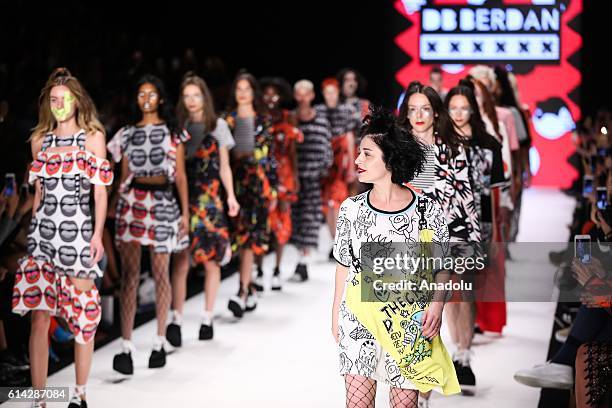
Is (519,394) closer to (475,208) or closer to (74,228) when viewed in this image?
(475,208)

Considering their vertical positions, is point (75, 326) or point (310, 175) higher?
point (310, 175)

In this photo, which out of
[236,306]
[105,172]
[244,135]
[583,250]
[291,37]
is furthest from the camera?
[291,37]

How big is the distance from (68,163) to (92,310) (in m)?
0.59

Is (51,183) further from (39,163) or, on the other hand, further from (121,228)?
(121,228)

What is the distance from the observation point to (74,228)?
4180 mm

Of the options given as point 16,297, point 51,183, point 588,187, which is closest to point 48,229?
point 51,183

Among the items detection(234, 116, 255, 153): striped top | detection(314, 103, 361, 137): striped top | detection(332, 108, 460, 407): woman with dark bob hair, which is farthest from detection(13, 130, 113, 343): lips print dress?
detection(314, 103, 361, 137): striped top

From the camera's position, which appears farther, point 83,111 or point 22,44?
point 22,44

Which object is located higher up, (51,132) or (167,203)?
(51,132)

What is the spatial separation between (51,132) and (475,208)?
179cm

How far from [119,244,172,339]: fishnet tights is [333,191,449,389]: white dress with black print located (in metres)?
2.12

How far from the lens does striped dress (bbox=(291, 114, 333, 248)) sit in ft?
24.8

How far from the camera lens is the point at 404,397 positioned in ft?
10.1

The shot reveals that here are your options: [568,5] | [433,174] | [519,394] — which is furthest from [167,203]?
[568,5]
